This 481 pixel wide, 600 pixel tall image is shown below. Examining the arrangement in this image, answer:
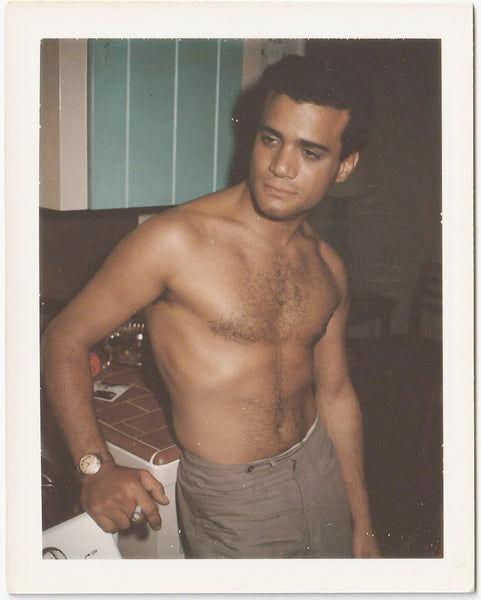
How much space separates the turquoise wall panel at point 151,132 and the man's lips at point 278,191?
25 centimetres

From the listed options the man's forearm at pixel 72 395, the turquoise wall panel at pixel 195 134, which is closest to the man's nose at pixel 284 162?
the turquoise wall panel at pixel 195 134

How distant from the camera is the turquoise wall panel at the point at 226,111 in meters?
0.93

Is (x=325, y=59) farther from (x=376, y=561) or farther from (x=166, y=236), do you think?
(x=376, y=561)

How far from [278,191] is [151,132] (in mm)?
321

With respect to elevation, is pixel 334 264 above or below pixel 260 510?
above

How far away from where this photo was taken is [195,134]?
1.09 m

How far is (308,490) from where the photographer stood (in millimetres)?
1009

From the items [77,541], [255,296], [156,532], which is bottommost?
[156,532]

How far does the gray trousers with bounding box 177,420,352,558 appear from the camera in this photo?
90 centimetres

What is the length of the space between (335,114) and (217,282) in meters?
0.42

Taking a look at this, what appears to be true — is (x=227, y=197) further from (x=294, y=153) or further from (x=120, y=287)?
(x=120, y=287)

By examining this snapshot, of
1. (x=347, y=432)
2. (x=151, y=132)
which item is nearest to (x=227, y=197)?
(x=151, y=132)

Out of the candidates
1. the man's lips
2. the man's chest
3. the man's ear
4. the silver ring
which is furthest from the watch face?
the man's ear
